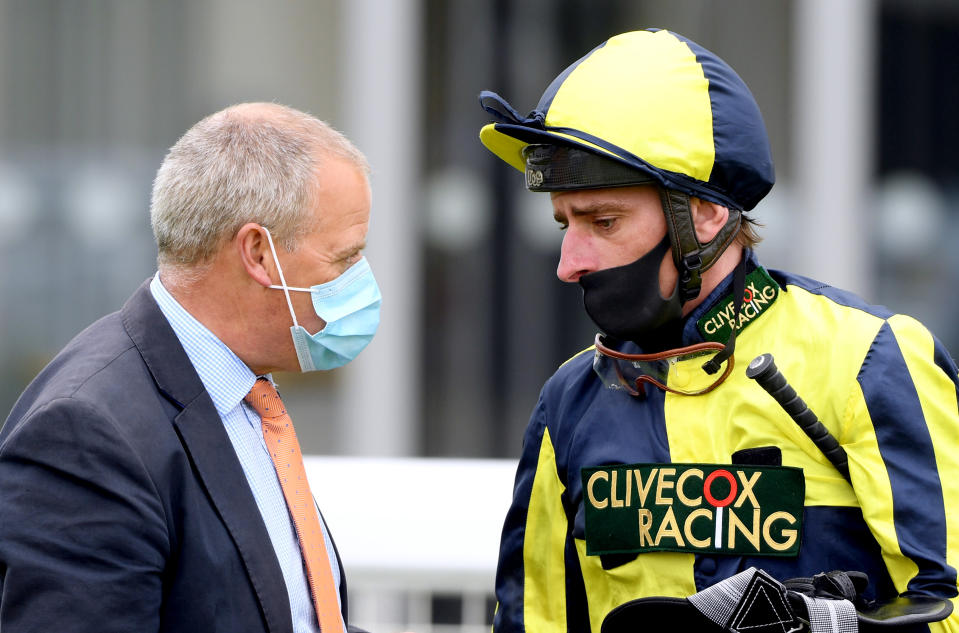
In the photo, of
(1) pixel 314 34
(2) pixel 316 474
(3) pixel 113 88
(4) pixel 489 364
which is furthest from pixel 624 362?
(3) pixel 113 88

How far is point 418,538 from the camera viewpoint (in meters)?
2.88

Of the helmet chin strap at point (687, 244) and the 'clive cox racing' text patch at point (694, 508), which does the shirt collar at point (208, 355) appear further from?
the helmet chin strap at point (687, 244)

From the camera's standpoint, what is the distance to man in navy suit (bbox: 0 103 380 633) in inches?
63.0

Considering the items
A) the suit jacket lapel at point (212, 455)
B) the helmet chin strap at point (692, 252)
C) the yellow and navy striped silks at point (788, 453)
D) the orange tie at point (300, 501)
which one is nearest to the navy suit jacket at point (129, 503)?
the suit jacket lapel at point (212, 455)

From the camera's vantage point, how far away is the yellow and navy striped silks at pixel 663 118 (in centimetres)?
184

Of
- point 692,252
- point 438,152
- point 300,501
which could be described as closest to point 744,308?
point 692,252

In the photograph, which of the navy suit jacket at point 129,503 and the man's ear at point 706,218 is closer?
the navy suit jacket at point 129,503

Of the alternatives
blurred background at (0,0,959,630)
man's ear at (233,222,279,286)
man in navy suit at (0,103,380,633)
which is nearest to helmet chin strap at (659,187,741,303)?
man in navy suit at (0,103,380,633)

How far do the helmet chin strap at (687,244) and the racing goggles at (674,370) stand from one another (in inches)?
3.7

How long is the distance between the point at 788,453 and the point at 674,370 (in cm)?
24

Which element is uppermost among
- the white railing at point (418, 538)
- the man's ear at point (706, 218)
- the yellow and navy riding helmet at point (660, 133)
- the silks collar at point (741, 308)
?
the yellow and navy riding helmet at point (660, 133)

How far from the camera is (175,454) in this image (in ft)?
5.80

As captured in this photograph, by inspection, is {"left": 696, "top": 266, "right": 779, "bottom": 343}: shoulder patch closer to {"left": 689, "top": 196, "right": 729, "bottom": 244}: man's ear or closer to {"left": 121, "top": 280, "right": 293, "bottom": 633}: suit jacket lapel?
{"left": 689, "top": 196, "right": 729, "bottom": 244}: man's ear

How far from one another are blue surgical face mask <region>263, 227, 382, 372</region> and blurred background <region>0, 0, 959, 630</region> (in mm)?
2894
